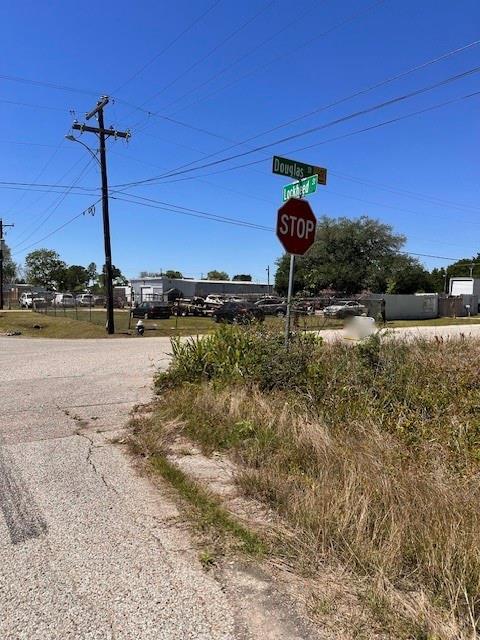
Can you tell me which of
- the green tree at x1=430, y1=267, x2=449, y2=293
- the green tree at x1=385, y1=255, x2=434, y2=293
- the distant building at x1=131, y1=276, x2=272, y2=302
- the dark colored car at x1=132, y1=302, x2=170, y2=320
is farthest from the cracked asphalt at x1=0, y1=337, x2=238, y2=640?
the green tree at x1=430, y1=267, x2=449, y2=293

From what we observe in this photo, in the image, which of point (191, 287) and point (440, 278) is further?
point (440, 278)

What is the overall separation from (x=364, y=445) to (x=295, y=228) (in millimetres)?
3560

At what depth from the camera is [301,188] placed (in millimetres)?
7602

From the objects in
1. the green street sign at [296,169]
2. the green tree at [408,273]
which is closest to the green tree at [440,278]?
the green tree at [408,273]

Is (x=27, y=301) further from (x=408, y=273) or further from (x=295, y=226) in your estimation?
(x=295, y=226)

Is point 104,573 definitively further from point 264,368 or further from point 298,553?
point 264,368

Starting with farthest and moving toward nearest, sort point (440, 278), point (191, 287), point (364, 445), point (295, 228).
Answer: point (440, 278) < point (191, 287) < point (295, 228) < point (364, 445)

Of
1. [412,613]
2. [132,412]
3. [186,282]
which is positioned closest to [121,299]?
[186,282]

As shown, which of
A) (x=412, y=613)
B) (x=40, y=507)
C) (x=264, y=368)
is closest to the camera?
(x=412, y=613)

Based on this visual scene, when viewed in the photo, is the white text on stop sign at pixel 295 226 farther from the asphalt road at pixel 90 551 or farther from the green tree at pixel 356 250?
the green tree at pixel 356 250

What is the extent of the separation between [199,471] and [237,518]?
3.68ft

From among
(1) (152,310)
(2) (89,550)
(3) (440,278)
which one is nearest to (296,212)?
(2) (89,550)

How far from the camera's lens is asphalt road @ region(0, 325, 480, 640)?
2.62 m

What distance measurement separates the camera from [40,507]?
13.2 feet
